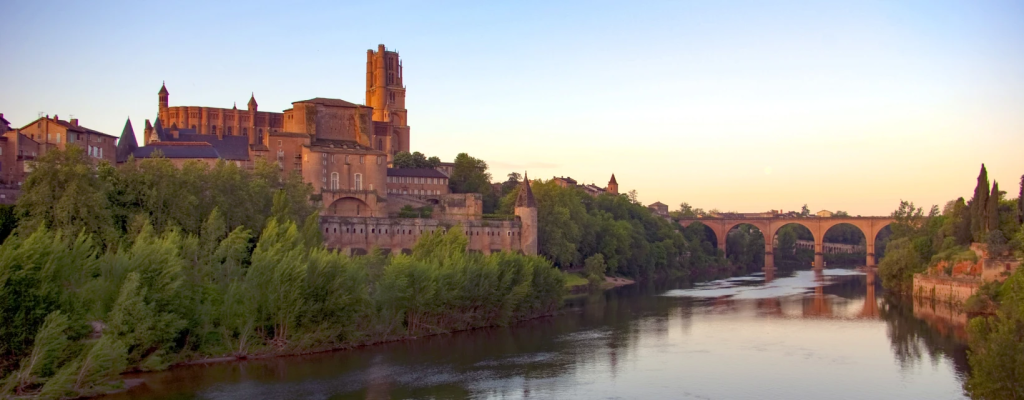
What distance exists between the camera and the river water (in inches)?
917

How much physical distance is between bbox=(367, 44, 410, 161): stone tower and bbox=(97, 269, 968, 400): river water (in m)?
40.9

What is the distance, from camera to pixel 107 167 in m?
34.2

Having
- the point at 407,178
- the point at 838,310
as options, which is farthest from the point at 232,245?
the point at 407,178

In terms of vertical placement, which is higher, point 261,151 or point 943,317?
point 261,151

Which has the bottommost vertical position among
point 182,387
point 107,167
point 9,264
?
point 182,387

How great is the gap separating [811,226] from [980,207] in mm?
47499

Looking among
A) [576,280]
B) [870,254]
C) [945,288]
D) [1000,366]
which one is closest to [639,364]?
[1000,366]

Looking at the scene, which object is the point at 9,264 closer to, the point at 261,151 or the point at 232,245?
the point at 232,245

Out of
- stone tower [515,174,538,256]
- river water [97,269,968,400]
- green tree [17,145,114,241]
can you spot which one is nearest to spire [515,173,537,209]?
stone tower [515,174,538,256]

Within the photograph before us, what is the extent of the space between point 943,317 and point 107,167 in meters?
32.5

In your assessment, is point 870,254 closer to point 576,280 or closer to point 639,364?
point 576,280

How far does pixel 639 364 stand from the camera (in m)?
27.5

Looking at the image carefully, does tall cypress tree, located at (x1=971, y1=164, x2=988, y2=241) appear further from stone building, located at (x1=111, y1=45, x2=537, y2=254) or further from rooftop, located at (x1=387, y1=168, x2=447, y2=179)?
rooftop, located at (x1=387, y1=168, x2=447, y2=179)

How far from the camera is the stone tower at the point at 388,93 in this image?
78.7 m
